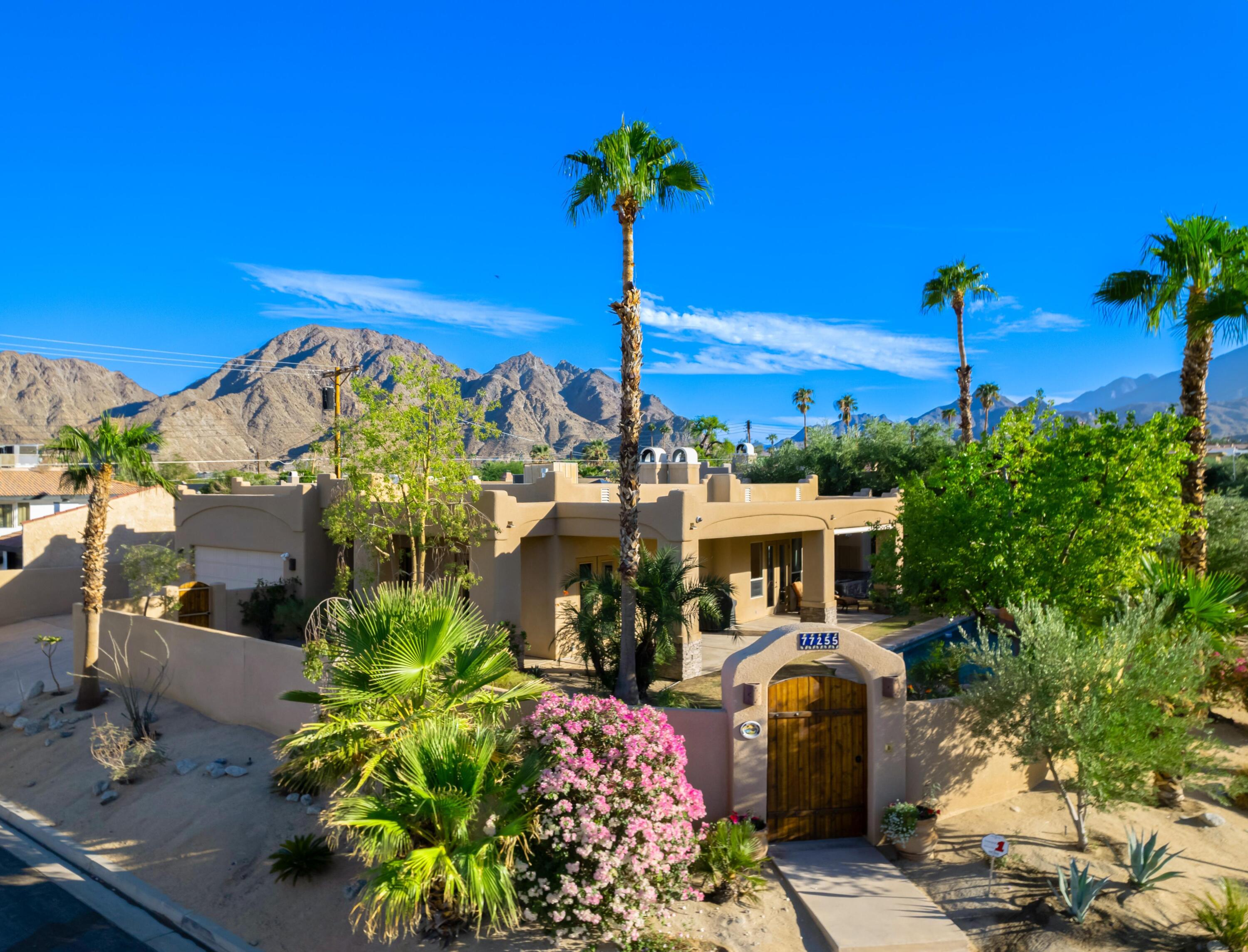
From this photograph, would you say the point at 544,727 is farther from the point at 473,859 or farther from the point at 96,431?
the point at 96,431

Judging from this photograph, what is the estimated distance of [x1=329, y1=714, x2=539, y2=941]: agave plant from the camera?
7875 millimetres

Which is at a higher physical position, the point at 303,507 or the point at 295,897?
the point at 303,507

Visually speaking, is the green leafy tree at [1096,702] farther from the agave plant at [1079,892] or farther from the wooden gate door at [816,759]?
the wooden gate door at [816,759]

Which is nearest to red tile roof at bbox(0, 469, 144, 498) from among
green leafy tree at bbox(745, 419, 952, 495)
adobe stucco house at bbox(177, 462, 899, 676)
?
adobe stucco house at bbox(177, 462, 899, 676)

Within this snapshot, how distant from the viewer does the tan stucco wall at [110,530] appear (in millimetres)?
31703

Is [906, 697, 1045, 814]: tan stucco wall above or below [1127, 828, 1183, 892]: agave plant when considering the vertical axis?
above

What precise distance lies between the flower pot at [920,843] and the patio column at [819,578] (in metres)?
13.4

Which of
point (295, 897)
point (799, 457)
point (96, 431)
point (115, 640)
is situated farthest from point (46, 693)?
point (799, 457)

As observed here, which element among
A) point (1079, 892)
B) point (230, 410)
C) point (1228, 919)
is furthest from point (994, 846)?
point (230, 410)

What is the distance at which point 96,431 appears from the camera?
17812mm

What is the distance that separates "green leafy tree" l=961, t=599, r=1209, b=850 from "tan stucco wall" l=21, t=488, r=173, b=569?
1225 inches

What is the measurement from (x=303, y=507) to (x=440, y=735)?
17167mm

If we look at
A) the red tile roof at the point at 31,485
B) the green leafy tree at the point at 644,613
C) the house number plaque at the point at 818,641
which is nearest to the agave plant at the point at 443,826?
the house number plaque at the point at 818,641

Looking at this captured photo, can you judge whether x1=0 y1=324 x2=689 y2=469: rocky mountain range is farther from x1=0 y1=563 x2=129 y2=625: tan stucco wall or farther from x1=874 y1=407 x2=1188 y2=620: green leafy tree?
x1=874 y1=407 x2=1188 y2=620: green leafy tree
